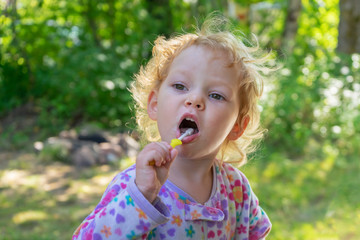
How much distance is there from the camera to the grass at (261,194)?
9.03 feet

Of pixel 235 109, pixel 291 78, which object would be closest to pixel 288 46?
pixel 291 78

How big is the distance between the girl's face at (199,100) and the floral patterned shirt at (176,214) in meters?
0.14

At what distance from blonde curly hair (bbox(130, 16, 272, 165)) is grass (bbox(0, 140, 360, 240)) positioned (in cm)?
121

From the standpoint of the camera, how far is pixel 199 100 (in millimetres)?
1239

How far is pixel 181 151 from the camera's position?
1.24 metres

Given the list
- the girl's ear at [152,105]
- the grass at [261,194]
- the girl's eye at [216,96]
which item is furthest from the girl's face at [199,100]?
the grass at [261,194]

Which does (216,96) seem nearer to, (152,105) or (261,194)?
(152,105)

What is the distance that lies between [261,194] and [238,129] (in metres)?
1.80

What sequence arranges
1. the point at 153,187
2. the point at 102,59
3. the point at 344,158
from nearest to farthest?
the point at 153,187 → the point at 344,158 → the point at 102,59

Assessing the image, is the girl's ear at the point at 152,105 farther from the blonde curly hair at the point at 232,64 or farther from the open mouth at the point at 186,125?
the open mouth at the point at 186,125

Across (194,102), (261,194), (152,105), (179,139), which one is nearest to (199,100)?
(194,102)

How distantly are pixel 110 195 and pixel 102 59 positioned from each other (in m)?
4.05

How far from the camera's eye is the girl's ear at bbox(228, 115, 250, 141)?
153cm

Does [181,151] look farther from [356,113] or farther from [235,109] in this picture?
[356,113]
